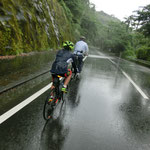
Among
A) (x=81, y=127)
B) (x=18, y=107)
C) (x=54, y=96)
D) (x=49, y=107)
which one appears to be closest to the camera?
(x=81, y=127)

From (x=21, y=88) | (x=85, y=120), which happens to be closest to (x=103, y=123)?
(x=85, y=120)

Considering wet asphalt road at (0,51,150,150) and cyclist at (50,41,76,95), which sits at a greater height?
cyclist at (50,41,76,95)

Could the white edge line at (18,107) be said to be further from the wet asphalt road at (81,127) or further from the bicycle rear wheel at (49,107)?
the bicycle rear wheel at (49,107)

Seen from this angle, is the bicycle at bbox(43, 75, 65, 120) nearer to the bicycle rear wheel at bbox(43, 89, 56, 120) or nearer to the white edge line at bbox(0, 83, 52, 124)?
the bicycle rear wheel at bbox(43, 89, 56, 120)

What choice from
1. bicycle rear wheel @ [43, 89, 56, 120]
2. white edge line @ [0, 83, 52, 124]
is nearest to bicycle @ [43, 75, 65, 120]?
bicycle rear wheel @ [43, 89, 56, 120]

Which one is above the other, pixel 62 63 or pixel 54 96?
pixel 62 63

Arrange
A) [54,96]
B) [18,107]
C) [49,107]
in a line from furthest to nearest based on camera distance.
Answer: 1. [18,107]
2. [54,96]
3. [49,107]

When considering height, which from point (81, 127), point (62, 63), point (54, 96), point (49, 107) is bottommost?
point (81, 127)

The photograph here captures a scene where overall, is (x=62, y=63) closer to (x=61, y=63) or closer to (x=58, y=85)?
(x=61, y=63)

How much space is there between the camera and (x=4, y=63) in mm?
7758

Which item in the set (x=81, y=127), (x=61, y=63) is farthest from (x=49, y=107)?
(x=61, y=63)

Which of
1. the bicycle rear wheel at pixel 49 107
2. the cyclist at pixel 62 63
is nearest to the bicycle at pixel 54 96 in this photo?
the bicycle rear wheel at pixel 49 107

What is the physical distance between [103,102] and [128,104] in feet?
2.70

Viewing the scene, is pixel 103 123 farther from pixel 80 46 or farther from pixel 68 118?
pixel 80 46
